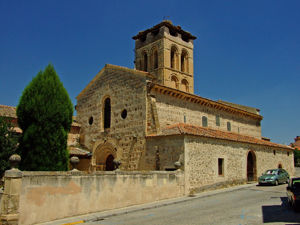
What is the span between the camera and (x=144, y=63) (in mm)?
36188

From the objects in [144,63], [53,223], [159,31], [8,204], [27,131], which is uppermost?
[159,31]

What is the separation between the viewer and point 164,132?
19062 millimetres

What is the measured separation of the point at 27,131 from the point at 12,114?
8.97m

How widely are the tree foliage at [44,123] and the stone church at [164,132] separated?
597 cm

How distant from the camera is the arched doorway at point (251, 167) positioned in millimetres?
23891

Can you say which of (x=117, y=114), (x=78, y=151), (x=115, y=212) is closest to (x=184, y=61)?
(x=117, y=114)

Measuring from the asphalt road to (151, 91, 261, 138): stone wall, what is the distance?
6.82 meters

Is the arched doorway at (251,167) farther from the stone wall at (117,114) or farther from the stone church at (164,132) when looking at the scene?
the stone wall at (117,114)

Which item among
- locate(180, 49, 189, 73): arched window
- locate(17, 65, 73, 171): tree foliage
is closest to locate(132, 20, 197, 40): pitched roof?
locate(180, 49, 189, 73): arched window

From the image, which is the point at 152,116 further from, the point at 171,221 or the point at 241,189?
the point at 171,221

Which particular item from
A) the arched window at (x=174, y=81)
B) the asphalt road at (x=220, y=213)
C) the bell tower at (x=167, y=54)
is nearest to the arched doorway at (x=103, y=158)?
the asphalt road at (x=220, y=213)

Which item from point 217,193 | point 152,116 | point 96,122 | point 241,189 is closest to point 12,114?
point 96,122

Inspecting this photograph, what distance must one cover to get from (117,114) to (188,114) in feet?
17.3

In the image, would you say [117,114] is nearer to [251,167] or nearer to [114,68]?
[114,68]
